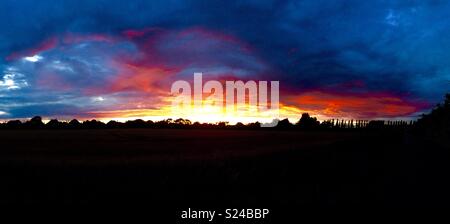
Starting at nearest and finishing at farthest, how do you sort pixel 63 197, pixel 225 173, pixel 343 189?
pixel 63 197 < pixel 343 189 < pixel 225 173

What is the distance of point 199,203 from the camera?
9.66 metres

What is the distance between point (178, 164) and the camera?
1505cm

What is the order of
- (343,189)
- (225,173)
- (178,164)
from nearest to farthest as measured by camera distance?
(343,189) → (225,173) → (178,164)
